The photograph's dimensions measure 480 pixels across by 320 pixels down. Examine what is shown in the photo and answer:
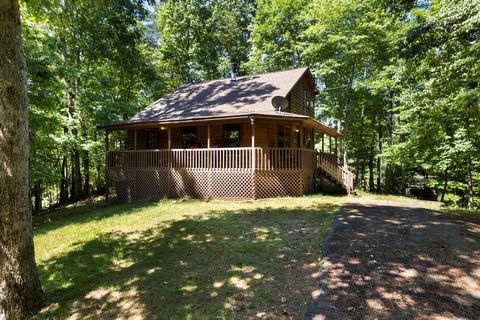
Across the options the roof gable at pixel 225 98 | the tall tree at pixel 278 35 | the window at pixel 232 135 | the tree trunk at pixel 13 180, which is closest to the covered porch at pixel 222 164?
Result: the window at pixel 232 135

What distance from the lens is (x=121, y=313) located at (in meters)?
3.93

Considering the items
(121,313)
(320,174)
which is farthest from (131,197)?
(121,313)

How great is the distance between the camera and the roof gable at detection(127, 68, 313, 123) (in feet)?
43.7

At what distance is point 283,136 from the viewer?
50.8 ft

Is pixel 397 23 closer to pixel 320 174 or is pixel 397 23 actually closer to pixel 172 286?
pixel 320 174

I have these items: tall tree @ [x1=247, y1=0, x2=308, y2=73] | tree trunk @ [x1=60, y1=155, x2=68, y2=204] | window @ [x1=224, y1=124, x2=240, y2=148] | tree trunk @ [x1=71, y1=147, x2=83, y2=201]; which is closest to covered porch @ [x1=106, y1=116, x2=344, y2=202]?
window @ [x1=224, y1=124, x2=240, y2=148]

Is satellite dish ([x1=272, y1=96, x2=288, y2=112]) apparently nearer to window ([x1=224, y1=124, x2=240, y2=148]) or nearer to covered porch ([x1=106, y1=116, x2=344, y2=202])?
covered porch ([x1=106, y1=116, x2=344, y2=202])

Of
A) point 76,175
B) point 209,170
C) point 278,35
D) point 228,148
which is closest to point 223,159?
point 228,148

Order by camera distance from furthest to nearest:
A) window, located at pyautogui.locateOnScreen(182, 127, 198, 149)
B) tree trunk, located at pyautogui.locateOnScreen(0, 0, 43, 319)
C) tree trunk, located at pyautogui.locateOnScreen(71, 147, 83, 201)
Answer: tree trunk, located at pyautogui.locateOnScreen(71, 147, 83, 201) → window, located at pyautogui.locateOnScreen(182, 127, 198, 149) → tree trunk, located at pyautogui.locateOnScreen(0, 0, 43, 319)

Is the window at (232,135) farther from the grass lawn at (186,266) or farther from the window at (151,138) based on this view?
the grass lawn at (186,266)

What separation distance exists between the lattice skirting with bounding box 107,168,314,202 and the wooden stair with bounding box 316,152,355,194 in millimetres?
1063

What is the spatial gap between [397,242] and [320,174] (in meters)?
9.54

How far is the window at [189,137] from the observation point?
606 inches

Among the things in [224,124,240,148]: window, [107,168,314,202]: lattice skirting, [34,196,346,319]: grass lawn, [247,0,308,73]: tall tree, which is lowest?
[34,196,346,319]: grass lawn
